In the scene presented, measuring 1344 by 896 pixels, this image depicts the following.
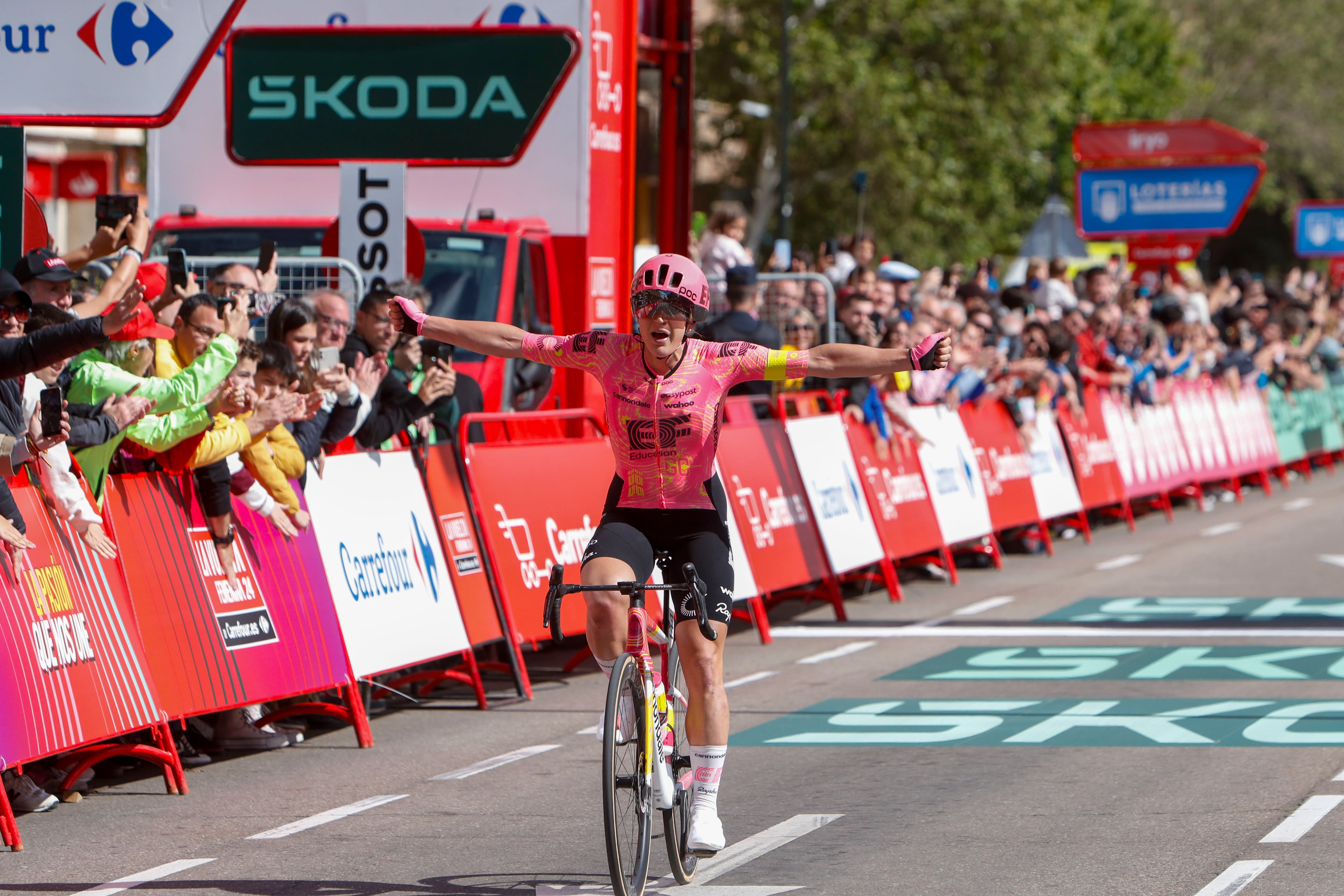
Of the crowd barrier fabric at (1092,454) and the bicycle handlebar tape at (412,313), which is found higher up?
the bicycle handlebar tape at (412,313)

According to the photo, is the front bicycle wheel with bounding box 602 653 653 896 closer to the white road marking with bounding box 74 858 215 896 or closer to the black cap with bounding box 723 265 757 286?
the white road marking with bounding box 74 858 215 896

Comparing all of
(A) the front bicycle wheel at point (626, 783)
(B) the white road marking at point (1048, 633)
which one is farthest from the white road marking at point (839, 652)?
(A) the front bicycle wheel at point (626, 783)

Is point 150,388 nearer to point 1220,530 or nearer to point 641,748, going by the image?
point 641,748

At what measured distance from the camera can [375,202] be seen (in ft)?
40.5

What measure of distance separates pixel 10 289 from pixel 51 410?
0.73 meters

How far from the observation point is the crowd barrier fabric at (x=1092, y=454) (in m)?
19.9

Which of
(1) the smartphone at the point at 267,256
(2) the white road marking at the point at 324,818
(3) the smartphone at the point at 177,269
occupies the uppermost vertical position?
(1) the smartphone at the point at 267,256

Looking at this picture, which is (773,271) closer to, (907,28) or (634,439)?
(634,439)

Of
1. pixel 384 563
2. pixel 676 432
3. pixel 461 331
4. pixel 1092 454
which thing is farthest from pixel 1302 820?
pixel 1092 454

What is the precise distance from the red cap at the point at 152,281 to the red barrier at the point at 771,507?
405cm

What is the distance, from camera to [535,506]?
11797 millimetres

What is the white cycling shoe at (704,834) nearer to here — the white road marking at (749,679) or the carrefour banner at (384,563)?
the carrefour banner at (384,563)

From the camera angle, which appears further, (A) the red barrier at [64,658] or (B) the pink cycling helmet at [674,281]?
(A) the red barrier at [64,658]

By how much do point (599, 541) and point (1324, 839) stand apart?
9.15 feet
